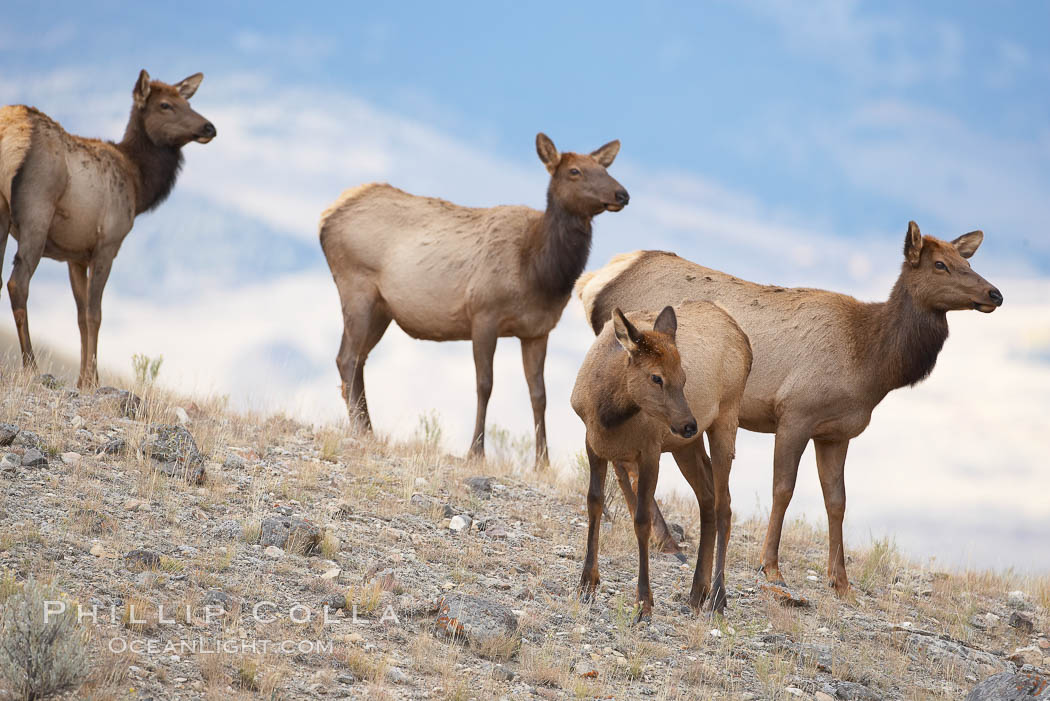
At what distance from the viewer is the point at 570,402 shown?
9297mm

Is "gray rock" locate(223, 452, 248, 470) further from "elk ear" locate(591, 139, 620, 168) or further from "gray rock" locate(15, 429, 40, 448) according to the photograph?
"elk ear" locate(591, 139, 620, 168)

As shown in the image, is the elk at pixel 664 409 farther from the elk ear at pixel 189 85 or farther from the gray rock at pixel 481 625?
the elk ear at pixel 189 85

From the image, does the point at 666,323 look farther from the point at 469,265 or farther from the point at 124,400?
the point at 124,400

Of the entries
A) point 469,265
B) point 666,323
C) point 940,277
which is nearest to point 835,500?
point 940,277

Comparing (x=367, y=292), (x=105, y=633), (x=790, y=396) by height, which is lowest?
(x=105, y=633)

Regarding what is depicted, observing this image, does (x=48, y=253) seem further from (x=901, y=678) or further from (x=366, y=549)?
(x=901, y=678)

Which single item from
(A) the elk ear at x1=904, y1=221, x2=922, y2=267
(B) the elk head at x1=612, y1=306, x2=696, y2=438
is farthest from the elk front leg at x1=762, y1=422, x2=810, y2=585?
(B) the elk head at x1=612, y1=306, x2=696, y2=438

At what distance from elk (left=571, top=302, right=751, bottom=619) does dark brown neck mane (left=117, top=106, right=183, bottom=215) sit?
8352 millimetres

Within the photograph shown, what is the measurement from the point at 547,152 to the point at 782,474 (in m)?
5.49

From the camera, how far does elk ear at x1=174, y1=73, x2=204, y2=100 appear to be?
52.1 feet

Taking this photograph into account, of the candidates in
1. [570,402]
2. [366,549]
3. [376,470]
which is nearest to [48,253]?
[376,470]

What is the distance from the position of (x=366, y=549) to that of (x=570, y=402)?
2.23 metres

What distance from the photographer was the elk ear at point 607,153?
49.5 ft

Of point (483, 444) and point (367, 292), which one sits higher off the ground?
point (367, 292)
